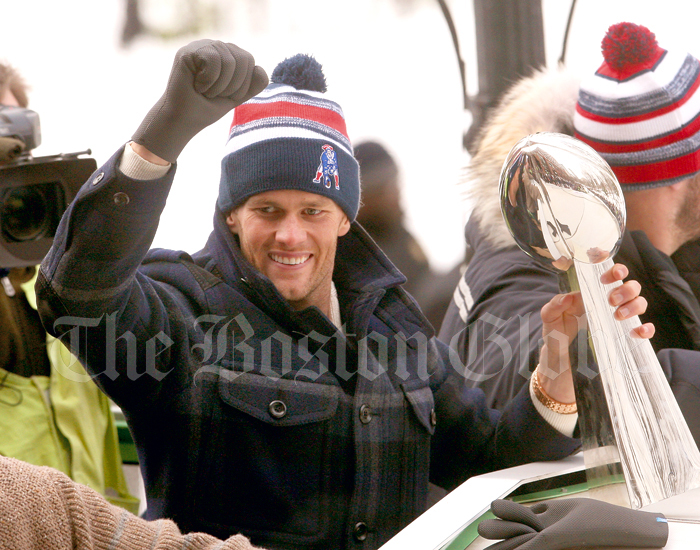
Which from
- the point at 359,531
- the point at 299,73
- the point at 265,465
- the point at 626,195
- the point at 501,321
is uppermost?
the point at 299,73

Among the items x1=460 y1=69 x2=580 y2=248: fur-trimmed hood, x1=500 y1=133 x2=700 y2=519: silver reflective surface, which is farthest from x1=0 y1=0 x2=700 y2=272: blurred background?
x1=500 y1=133 x2=700 y2=519: silver reflective surface

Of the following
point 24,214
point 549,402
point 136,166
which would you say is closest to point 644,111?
point 549,402

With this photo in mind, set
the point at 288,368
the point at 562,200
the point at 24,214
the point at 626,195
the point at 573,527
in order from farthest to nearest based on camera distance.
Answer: the point at 626,195
the point at 24,214
the point at 288,368
the point at 562,200
the point at 573,527

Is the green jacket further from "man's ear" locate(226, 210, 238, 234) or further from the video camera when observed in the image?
"man's ear" locate(226, 210, 238, 234)

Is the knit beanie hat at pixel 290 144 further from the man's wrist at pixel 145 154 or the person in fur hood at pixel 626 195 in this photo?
the person in fur hood at pixel 626 195

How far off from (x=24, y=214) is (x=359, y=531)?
70 centimetres

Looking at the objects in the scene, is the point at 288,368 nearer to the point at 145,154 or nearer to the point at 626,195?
the point at 145,154

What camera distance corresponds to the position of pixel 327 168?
116 cm

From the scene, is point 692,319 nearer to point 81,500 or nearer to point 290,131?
point 290,131

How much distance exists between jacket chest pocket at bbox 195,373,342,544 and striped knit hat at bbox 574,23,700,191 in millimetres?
757

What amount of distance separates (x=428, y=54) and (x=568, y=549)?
1.39 meters

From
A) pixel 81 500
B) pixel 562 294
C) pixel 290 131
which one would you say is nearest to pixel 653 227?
pixel 562 294

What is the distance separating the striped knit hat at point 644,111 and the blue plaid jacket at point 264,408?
20.9 inches

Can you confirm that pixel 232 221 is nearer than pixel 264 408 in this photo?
No
